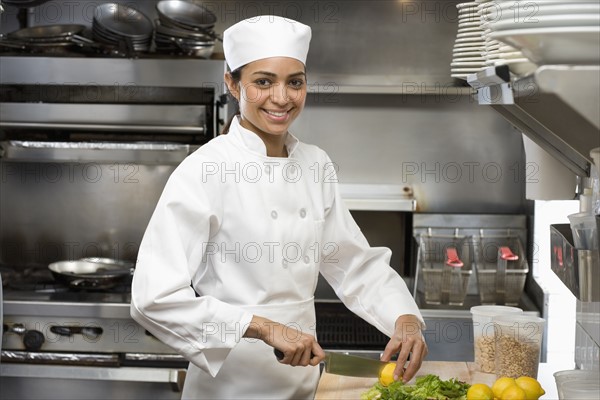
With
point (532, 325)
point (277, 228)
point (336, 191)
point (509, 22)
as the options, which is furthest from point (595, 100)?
point (336, 191)

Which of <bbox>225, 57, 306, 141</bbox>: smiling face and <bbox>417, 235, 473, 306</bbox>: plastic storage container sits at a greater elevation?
<bbox>225, 57, 306, 141</bbox>: smiling face

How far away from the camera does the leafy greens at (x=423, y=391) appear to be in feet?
4.98

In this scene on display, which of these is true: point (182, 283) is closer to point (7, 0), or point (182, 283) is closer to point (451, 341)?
point (451, 341)

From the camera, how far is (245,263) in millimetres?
1845

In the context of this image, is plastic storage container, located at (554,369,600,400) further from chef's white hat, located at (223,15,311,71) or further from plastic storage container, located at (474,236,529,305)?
plastic storage container, located at (474,236,529,305)

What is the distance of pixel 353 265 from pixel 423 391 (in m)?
0.54

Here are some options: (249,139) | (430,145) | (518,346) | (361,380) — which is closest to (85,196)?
(430,145)

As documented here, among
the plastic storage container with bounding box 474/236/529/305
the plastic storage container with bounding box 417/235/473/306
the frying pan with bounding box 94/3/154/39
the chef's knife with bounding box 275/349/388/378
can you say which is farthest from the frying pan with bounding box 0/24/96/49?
the chef's knife with bounding box 275/349/388/378

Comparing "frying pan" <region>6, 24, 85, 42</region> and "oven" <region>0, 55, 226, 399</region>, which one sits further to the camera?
"frying pan" <region>6, 24, 85, 42</region>

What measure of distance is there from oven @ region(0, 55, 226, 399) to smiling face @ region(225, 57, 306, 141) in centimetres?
101

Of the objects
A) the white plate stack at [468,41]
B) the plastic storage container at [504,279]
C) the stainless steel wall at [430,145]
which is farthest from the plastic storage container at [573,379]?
the stainless steel wall at [430,145]

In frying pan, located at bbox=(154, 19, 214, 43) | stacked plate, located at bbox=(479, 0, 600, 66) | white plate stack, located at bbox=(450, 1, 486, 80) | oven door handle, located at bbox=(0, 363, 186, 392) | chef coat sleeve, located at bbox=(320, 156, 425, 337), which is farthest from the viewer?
frying pan, located at bbox=(154, 19, 214, 43)

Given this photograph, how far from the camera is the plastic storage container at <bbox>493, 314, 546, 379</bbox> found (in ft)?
5.71

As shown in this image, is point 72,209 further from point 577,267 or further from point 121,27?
point 577,267
